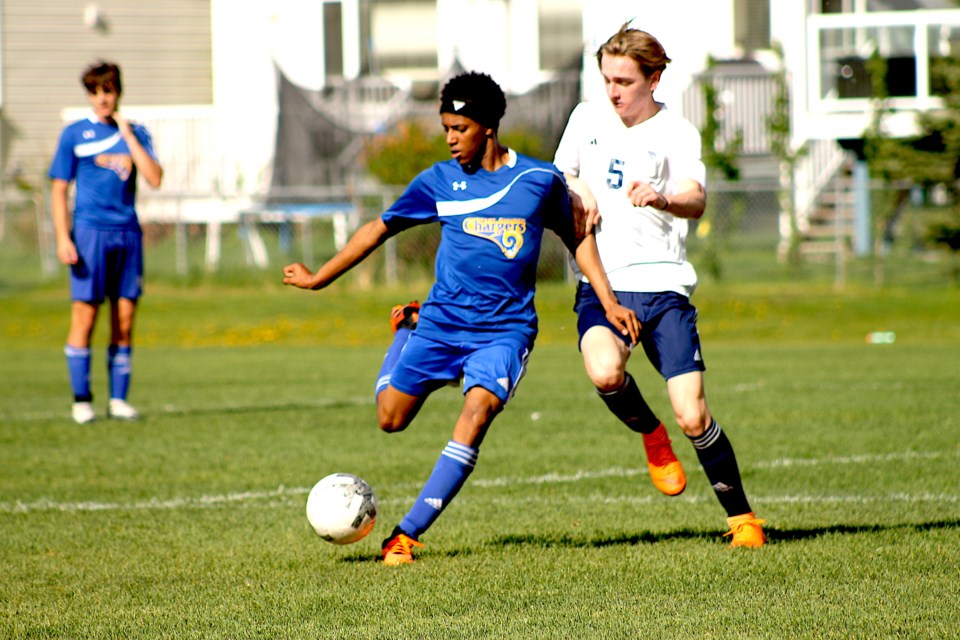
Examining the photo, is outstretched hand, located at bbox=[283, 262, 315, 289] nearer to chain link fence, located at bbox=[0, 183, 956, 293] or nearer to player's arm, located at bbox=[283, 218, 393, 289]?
player's arm, located at bbox=[283, 218, 393, 289]

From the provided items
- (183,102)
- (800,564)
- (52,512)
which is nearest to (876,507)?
(800,564)

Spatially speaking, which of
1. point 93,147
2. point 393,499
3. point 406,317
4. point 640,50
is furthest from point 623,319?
point 93,147

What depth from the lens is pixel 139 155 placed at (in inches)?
416

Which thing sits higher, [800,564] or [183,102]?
[183,102]

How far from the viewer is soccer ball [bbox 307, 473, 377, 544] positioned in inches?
228

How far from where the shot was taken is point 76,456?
9.05 m

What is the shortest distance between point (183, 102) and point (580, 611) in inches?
1274

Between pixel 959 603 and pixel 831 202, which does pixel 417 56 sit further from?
pixel 959 603

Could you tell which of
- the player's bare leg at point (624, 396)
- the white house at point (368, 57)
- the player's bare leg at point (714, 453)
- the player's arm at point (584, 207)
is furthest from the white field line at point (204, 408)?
the white house at point (368, 57)

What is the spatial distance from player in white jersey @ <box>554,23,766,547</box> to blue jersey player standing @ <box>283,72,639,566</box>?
0.22 meters

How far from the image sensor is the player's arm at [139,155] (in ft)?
34.5

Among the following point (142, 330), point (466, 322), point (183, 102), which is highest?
point (183, 102)

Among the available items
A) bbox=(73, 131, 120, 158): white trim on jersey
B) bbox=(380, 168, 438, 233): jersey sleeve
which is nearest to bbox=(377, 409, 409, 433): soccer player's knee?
bbox=(380, 168, 438, 233): jersey sleeve

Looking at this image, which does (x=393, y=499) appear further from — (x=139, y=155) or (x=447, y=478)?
(x=139, y=155)
